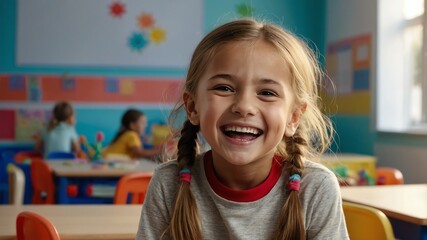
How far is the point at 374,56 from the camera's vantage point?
6211mm

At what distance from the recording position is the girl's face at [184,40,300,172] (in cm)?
144

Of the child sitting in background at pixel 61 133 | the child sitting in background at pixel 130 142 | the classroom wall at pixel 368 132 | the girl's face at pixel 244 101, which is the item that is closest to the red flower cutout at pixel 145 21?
the child sitting in background at pixel 61 133

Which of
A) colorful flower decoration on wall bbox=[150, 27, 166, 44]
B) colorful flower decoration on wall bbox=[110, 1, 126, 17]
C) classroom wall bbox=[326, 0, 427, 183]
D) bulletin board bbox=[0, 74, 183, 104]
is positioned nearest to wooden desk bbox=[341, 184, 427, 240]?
classroom wall bbox=[326, 0, 427, 183]

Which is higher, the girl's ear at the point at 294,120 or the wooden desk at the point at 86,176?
the girl's ear at the point at 294,120

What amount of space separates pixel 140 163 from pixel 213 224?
3549 millimetres

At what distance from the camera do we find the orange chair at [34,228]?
163 cm

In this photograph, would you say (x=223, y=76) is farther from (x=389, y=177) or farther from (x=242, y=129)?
(x=389, y=177)

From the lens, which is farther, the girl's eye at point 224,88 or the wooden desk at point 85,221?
the wooden desk at point 85,221

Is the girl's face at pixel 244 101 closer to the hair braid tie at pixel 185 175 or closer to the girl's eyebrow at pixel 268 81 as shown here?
the girl's eyebrow at pixel 268 81

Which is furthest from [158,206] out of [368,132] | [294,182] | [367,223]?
[368,132]

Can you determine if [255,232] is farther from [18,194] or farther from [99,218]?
[18,194]

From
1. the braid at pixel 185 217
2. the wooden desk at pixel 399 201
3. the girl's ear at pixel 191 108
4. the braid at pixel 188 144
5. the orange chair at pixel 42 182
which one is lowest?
the orange chair at pixel 42 182

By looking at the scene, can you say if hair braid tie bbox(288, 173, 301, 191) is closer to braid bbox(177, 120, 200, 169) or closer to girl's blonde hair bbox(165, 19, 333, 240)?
girl's blonde hair bbox(165, 19, 333, 240)

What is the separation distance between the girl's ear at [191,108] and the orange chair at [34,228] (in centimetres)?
41
